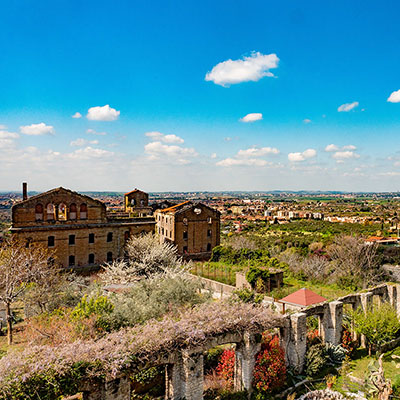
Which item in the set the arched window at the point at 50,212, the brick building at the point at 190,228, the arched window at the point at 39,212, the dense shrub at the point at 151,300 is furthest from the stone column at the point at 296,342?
the arched window at the point at 39,212

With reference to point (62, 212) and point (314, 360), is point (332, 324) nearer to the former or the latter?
point (314, 360)

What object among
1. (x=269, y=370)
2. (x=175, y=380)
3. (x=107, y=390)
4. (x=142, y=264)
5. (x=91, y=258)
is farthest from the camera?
(x=91, y=258)

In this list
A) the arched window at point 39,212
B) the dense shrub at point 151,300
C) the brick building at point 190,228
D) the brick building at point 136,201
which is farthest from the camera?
the brick building at point 136,201

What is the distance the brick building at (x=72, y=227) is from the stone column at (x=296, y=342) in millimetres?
28094

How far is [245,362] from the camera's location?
13.2 metres

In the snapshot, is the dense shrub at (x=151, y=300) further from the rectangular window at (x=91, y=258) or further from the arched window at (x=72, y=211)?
the rectangular window at (x=91, y=258)

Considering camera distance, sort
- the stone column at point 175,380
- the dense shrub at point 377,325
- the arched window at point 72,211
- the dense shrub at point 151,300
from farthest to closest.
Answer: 1. the arched window at point 72,211
2. the dense shrub at point 377,325
3. the dense shrub at point 151,300
4. the stone column at point 175,380

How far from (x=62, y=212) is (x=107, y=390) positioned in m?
32.3

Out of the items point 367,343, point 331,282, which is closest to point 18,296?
point 367,343

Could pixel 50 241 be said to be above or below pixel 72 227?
below

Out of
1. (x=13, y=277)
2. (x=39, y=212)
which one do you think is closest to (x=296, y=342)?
(x=13, y=277)

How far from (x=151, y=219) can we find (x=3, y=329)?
76.4 feet

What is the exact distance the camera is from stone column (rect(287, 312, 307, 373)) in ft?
49.2

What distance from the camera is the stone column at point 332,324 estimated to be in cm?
1717
